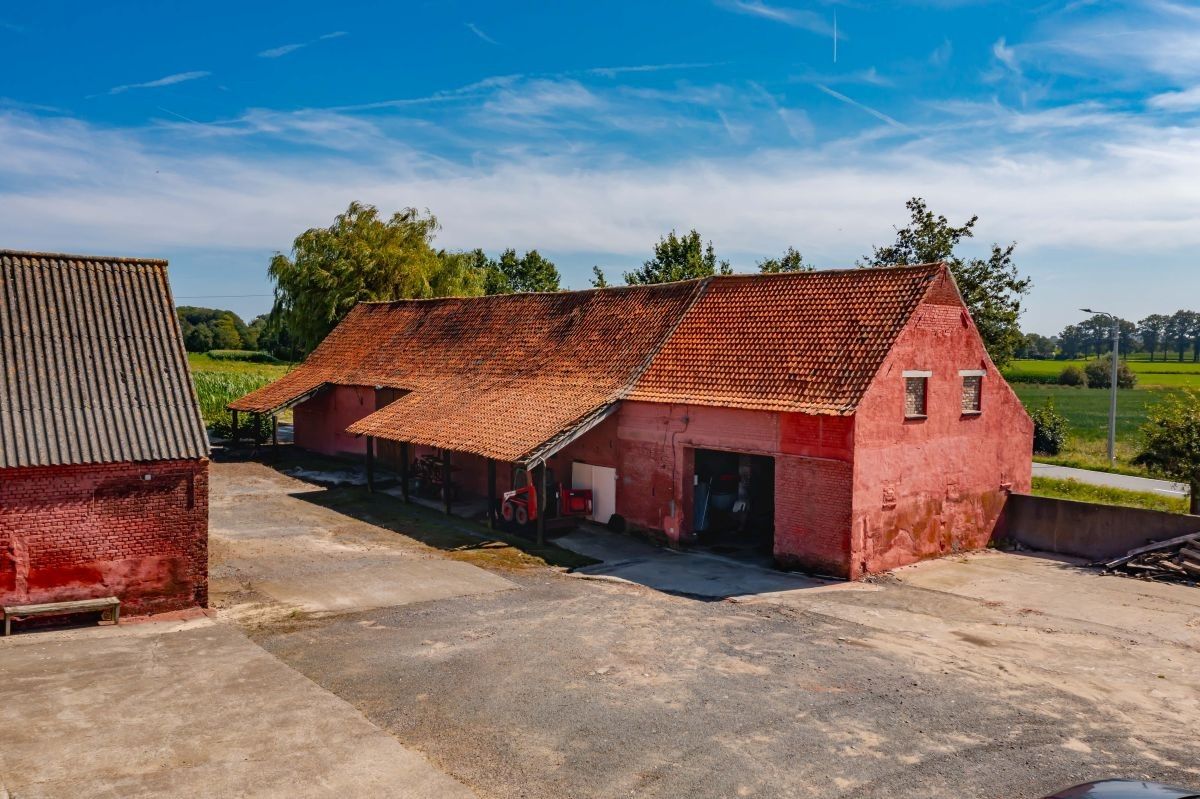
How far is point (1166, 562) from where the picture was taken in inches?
778

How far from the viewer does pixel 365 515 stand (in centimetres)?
2488

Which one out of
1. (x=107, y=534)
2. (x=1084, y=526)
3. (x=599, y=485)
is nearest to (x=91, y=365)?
(x=107, y=534)

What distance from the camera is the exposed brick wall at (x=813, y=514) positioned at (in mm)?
18453

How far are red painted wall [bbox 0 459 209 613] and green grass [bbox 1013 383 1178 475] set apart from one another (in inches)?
895

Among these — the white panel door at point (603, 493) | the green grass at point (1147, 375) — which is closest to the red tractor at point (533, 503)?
the white panel door at point (603, 493)

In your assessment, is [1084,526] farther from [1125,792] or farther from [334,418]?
[334,418]

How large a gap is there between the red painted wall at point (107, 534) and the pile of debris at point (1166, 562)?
1957 cm

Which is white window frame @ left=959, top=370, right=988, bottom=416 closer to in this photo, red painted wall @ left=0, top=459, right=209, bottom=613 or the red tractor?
the red tractor

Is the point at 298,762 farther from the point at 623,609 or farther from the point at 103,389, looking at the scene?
the point at 103,389

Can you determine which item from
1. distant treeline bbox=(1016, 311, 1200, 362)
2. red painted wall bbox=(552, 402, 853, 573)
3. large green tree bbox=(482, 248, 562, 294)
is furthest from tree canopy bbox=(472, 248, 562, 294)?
distant treeline bbox=(1016, 311, 1200, 362)

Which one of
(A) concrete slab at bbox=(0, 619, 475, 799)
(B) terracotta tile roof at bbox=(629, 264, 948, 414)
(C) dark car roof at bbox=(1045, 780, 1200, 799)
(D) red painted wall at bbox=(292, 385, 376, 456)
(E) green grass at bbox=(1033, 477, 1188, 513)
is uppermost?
(B) terracotta tile roof at bbox=(629, 264, 948, 414)

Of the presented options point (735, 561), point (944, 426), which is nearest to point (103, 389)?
point (735, 561)

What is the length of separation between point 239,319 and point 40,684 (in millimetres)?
133671

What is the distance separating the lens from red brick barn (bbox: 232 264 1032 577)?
1905 cm
